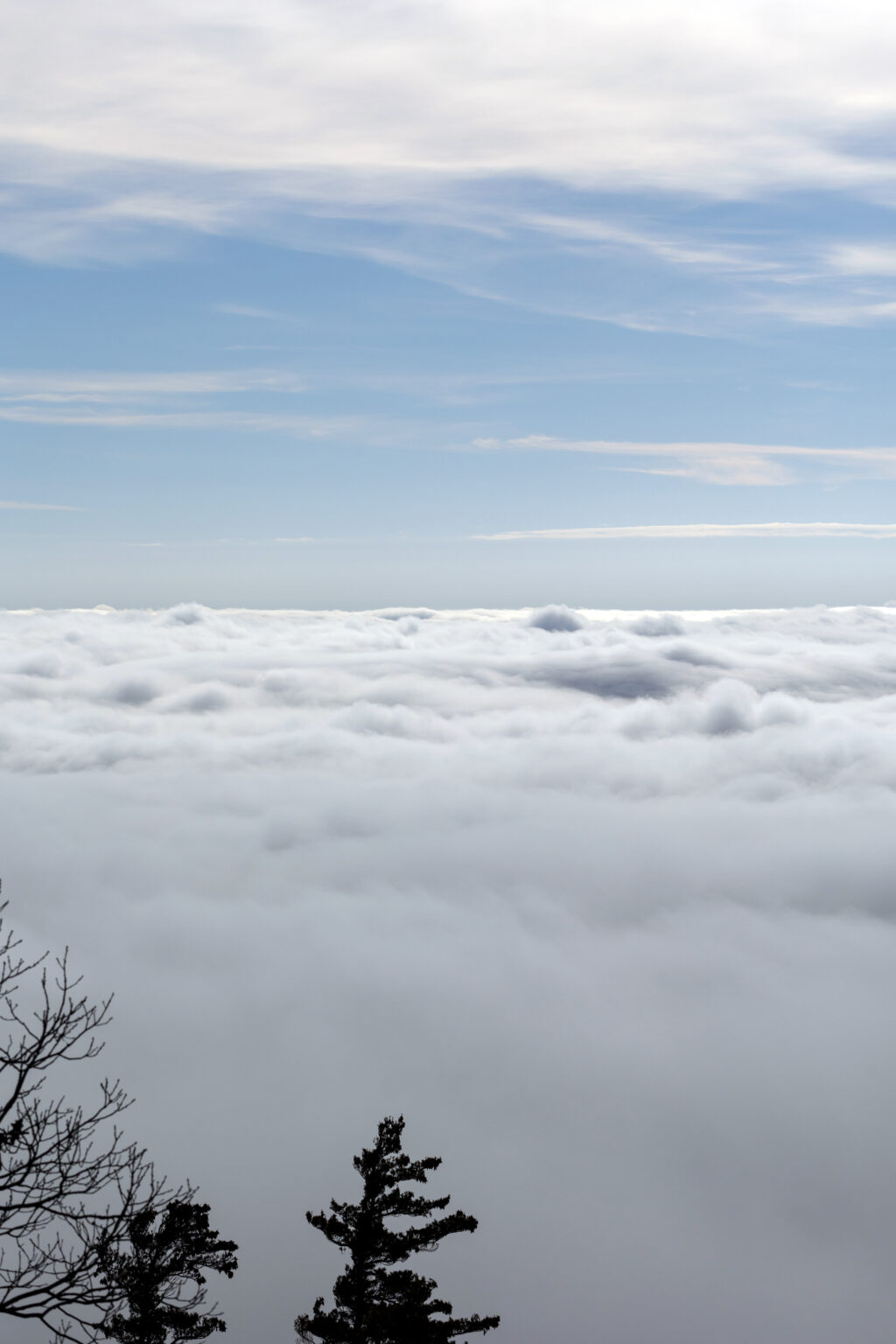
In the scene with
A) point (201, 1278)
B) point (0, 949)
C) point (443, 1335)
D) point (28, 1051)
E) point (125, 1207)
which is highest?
point (0, 949)

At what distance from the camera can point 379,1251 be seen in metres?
23.2

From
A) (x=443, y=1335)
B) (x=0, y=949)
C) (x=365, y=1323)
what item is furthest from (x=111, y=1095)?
(x=365, y=1323)

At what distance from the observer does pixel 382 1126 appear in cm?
2530

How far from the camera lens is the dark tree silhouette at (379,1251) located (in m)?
21.9

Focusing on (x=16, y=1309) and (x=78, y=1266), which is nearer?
(x=16, y=1309)

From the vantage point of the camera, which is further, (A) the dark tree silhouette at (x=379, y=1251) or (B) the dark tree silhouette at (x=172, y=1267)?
(A) the dark tree silhouette at (x=379, y=1251)

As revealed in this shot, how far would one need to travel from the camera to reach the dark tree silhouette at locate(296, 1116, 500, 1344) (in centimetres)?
2188

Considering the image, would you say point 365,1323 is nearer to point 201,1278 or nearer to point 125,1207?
point 201,1278

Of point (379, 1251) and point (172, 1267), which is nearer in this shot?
point (172, 1267)

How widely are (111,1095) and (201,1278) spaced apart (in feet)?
26.8

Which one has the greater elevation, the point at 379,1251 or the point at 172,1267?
the point at 172,1267

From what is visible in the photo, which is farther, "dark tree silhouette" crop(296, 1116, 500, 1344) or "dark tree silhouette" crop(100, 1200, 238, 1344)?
"dark tree silhouette" crop(296, 1116, 500, 1344)

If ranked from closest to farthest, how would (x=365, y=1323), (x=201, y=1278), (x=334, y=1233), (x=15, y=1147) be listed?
(x=15, y=1147)
(x=201, y=1278)
(x=365, y=1323)
(x=334, y=1233)

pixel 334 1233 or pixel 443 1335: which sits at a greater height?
pixel 334 1233
